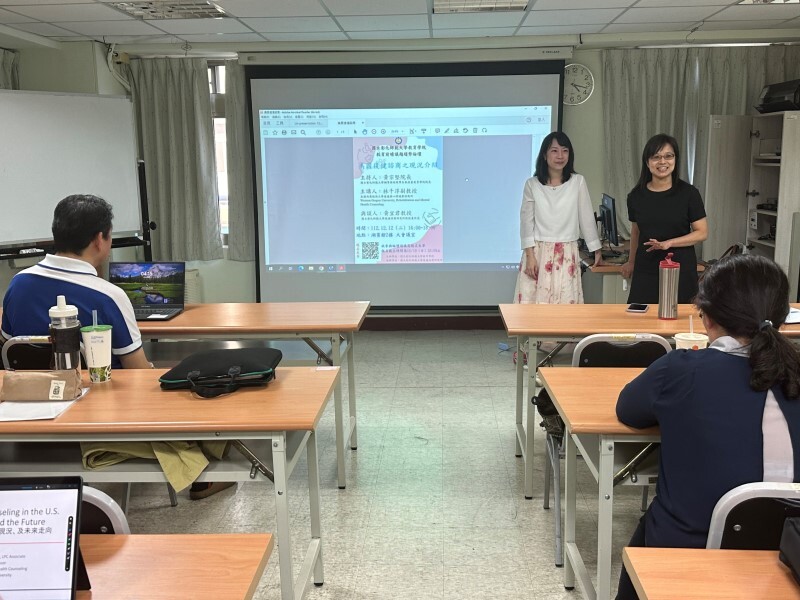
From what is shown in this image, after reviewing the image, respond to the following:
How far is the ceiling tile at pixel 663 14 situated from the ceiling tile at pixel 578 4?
0.22 metres

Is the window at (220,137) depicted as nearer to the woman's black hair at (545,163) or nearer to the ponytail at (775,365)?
the woman's black hair at (545,163)

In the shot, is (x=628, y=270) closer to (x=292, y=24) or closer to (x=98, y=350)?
(x=292, y=24)

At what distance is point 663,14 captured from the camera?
4715mm

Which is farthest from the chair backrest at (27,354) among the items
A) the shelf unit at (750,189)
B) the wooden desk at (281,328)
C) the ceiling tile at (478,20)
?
the shelf unit at (750,189)

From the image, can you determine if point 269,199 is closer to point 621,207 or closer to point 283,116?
point 283,116

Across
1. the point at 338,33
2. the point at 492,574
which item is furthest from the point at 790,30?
the point at 492,574

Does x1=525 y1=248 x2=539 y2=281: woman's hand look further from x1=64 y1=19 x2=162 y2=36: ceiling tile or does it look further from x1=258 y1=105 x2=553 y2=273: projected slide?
x1=64 y1=19 x2=162 y2=36: ceiling tile

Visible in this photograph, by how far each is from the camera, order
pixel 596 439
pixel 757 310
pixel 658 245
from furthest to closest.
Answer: pixel 658 245 < pixel 596 439 < pixel 757 310

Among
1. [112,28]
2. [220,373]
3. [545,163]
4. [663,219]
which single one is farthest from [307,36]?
[220,373]

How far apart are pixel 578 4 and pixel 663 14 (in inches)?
30.6

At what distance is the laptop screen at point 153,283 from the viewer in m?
3.34

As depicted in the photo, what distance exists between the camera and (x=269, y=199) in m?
5.84

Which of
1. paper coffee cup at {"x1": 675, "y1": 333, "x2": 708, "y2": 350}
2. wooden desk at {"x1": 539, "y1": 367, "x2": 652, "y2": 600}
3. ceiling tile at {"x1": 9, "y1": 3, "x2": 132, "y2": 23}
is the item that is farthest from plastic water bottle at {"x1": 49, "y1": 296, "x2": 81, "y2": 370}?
ceiling tile at {"x1": 9, "y1": 3, "x2": 132, "y2": 23}

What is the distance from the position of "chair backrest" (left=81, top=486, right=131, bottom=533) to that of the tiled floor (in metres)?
1.08
